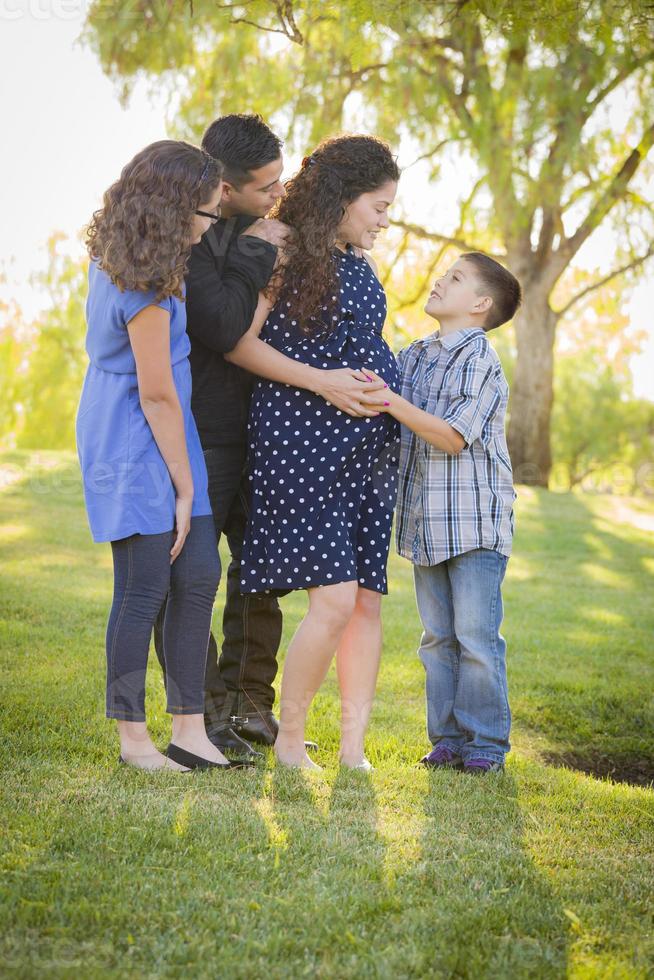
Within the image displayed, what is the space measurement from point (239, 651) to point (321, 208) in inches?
58.0

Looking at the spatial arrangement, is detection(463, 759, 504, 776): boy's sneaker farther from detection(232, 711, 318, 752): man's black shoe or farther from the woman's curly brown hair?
the woman's curly brown hair

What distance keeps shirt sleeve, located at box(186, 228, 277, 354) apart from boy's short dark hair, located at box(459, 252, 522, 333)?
79 cm

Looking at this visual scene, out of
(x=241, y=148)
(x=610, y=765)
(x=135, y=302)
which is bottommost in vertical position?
(x=610, y=765)

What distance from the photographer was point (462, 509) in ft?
10.7

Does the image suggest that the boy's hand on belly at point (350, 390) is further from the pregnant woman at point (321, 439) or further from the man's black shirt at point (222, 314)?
the man's black shirt at point (222, 314)

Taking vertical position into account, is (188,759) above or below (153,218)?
below

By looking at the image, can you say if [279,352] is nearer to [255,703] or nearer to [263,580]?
[263,580]

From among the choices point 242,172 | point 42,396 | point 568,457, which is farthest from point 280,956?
point 568,457

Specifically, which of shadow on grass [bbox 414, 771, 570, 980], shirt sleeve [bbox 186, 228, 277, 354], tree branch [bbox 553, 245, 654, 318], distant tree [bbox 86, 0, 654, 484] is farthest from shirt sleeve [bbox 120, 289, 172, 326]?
tree branch [bbox 553, 245, 654, 318]

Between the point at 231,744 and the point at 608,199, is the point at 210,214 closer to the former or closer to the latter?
the point at 231,744

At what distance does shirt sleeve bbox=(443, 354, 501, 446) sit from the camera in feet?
10.4

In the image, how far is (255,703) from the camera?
11.3 feet

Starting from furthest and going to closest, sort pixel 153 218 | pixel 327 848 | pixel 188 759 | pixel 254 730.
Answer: pixel 254 730, pixel 188 759, pixel 153 218, pixel 327 848

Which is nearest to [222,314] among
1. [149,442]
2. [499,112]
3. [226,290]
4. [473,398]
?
[226,290]
